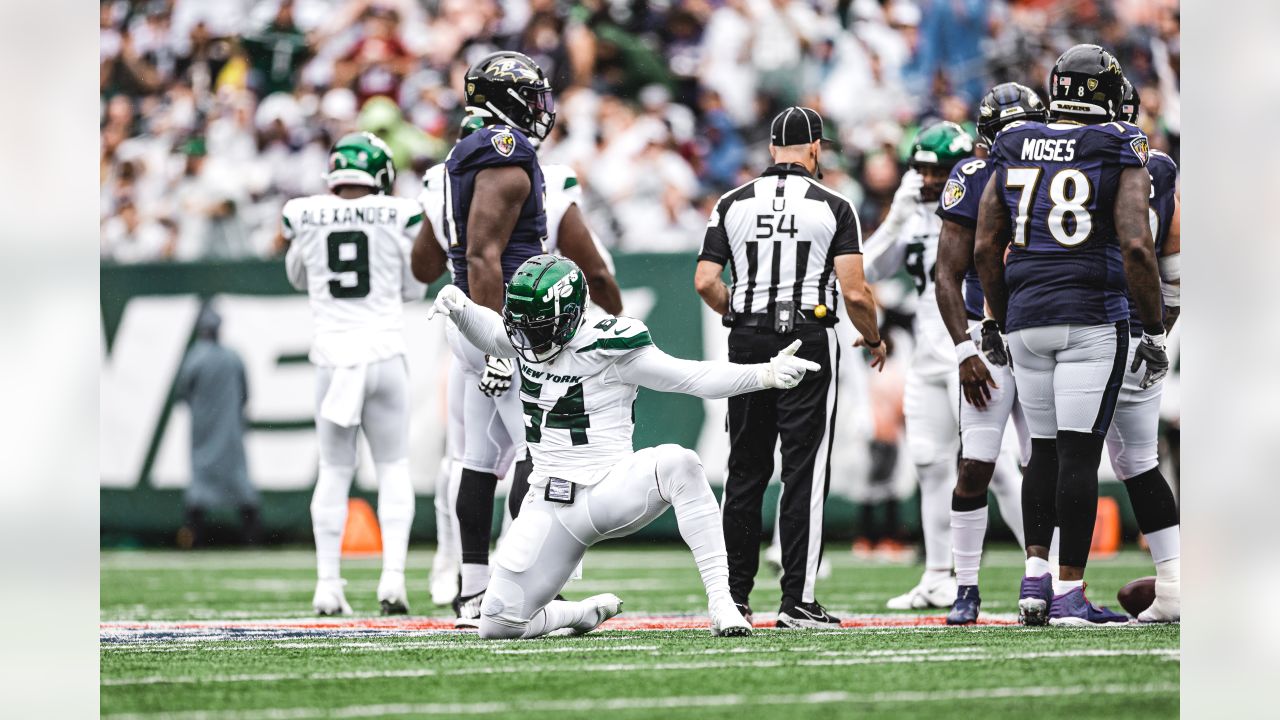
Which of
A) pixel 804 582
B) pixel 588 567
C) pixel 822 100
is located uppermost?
pixel 822 100

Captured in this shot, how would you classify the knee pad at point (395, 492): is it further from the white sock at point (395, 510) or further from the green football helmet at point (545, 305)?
the green football helmet at point (545, 305)

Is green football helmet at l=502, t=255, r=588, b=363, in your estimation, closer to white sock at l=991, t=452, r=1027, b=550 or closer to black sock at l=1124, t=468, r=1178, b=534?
black sock at l=1124, t=468, r=1178, b=534

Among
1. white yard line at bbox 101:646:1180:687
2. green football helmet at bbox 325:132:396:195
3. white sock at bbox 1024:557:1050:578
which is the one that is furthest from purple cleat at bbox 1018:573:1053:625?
green football helmet at bbox 325:132:396:195

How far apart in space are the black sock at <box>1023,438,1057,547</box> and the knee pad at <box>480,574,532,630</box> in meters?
1.84

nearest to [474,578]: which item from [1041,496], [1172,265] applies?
[1041,496]

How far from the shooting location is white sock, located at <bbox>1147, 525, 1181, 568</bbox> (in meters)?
6.01

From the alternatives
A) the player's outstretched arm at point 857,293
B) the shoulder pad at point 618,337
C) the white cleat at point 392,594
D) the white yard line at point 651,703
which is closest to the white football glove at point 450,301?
the shoulder pad at point 618,337

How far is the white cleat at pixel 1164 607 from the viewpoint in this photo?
233 inches

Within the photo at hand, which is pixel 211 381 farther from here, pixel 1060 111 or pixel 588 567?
pixel 1060 111

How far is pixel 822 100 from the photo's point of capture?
42.5 ft
